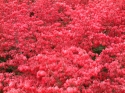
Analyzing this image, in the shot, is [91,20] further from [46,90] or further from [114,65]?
[46,90]

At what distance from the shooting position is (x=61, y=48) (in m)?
5.73

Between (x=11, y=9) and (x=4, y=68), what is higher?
(x=11, y=9)

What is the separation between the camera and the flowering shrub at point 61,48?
4609 millimetres

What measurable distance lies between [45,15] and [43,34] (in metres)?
1.23

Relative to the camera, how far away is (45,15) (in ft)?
24.2

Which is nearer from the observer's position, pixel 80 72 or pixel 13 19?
pixel 80 72

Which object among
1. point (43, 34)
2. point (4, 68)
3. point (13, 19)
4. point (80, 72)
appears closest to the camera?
point (80, 72)

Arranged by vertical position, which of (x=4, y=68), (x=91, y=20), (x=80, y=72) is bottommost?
(x=4, y=68)

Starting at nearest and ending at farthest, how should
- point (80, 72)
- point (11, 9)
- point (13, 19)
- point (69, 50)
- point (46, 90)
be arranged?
point (46, 90) < point (80, 72) < point (69, 50) < point (13, 19) < point (11, 9)

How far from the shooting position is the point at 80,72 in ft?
15.4

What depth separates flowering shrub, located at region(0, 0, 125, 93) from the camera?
181 inches

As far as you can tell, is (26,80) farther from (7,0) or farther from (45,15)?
(7,0)

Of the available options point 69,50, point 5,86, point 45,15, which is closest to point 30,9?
point 45,15

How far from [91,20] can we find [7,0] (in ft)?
10.2
